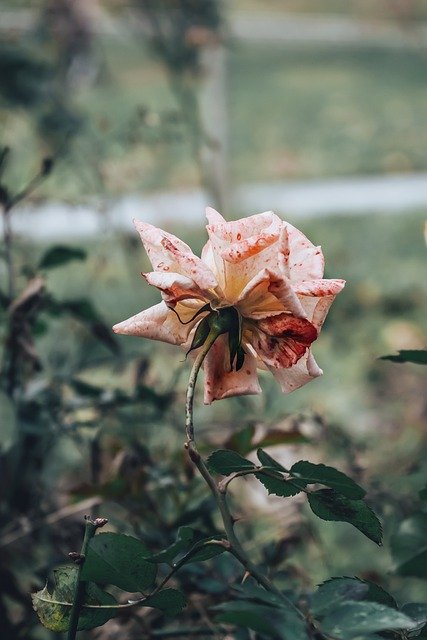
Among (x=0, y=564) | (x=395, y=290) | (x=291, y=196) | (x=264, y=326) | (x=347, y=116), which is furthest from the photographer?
(x=347, y=116)

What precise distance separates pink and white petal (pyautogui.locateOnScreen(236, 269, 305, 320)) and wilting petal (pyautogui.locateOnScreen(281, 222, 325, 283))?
0.06 feet

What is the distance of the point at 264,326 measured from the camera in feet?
1.40

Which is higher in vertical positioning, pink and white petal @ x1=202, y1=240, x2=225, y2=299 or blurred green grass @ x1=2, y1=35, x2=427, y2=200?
pink and white petal @ x1=202, y1=240, x2=225, y2=299

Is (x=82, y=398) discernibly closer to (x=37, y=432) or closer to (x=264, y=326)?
(x=37, y=432)

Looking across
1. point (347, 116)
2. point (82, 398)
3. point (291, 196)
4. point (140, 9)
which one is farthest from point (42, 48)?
point (347, 116)

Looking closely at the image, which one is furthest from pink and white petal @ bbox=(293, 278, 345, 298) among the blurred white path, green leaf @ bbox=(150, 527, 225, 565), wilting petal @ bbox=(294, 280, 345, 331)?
the blurred white path

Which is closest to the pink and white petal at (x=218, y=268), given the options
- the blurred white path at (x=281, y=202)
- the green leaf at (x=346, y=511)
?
the green leaf at (x=346, y=511)

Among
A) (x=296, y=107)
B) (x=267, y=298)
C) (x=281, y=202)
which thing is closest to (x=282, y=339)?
(x=267, y=298)

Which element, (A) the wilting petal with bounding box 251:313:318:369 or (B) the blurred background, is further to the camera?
(B) the blurred background

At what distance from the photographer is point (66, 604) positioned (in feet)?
1.31

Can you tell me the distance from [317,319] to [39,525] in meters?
0.36

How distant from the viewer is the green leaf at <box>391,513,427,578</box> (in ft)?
1.61

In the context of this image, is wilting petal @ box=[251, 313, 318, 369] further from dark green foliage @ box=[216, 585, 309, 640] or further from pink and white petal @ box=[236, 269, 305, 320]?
dark green foliage @ box=[216, 585, 309, 640]

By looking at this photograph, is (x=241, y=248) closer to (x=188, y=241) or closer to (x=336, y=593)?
(x=336, y=593)
